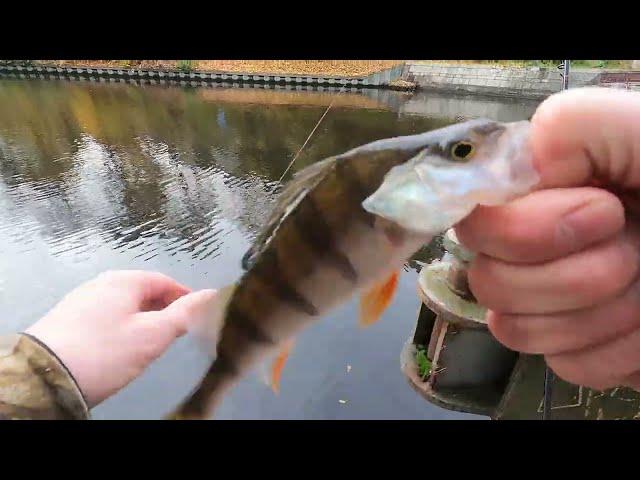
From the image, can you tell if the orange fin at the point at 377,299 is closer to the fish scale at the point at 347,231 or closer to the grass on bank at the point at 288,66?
the fish scale at the point at 347,231

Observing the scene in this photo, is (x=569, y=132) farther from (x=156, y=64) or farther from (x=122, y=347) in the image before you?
(x=156, y=64)

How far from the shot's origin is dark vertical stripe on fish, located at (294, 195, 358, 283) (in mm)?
1177

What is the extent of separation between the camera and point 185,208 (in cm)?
852

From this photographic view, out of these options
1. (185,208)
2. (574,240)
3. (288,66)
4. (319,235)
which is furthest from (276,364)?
(288,66)

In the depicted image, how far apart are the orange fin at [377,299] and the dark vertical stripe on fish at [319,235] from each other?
81mm

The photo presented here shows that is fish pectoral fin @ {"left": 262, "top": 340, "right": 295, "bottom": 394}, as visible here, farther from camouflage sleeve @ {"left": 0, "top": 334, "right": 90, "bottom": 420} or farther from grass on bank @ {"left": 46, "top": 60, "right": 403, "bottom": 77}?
grass on bank @ {"left": 46, "top": 60, "right": 403, "bottom": 77}

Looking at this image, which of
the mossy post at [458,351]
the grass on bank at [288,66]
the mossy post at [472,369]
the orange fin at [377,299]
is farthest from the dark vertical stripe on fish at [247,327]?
the grass on bank at [288,66]

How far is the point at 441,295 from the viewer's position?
3.30 meters

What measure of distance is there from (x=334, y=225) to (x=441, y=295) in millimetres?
2306

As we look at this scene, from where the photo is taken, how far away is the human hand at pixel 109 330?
152 cm

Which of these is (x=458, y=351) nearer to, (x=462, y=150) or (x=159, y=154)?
(x=462, y=150)

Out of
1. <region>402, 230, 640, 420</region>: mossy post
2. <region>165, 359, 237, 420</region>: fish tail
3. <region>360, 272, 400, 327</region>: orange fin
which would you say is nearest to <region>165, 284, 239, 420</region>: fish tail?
<region>165, 359, 237, 420</region>: fish tail

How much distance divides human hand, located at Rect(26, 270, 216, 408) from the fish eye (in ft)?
2.73

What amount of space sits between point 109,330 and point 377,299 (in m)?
0.92
